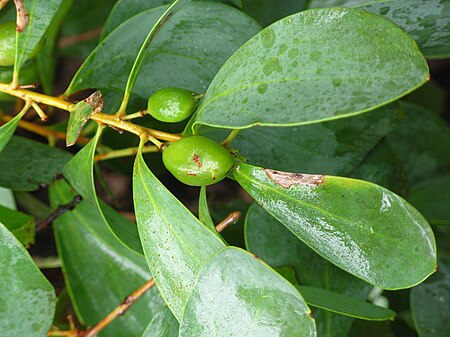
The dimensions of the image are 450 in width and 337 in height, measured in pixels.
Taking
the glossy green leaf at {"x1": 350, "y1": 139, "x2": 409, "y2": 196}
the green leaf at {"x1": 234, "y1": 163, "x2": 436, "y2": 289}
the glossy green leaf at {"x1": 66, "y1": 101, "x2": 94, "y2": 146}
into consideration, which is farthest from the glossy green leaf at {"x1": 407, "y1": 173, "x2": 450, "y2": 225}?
the glossy green leaf at {"x1": 66, "y1": 101, "x2": 94, "y2": 146}

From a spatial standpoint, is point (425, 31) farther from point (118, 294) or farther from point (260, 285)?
point (118, 294)

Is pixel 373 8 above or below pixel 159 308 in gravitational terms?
above

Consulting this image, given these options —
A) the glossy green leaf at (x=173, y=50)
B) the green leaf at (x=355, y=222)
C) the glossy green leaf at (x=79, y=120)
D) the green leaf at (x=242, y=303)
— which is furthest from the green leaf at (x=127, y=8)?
the green leaf at (x=242, y=303)

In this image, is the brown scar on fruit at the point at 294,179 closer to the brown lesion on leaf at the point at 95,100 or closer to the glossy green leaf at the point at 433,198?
the brown lesion on leaf at the point at 95,100

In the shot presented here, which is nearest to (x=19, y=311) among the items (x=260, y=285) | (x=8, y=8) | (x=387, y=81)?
(x=260, y=285)

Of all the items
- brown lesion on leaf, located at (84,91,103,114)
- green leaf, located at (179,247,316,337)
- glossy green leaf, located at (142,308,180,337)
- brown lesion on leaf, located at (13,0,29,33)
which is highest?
brown lesion on leaf, located at (13,0,29,33)

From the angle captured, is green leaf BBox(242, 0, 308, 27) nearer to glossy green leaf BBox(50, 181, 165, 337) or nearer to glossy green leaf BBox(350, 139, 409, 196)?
glossy green leaf BBox(350, 139, 409, 196)
